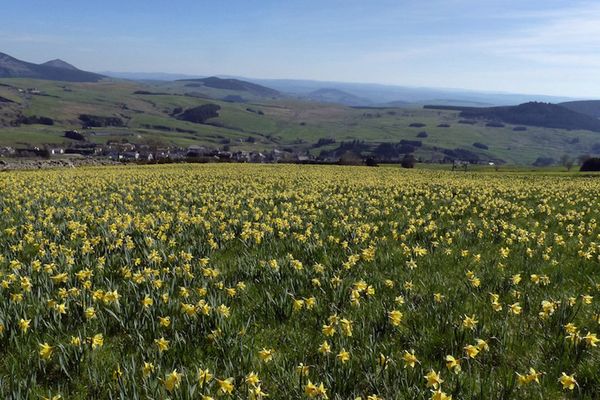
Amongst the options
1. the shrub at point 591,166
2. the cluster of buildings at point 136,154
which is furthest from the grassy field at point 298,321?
the shrub at point 591,166

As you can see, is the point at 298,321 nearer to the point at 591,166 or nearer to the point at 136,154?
the point at 591,166

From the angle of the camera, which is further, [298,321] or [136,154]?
[136,154]

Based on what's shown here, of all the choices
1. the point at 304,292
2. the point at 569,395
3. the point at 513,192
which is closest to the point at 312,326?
the point at 304,292

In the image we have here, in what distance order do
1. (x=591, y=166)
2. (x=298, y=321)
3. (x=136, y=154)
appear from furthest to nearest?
(x=136, y=154) → (x=591, y=166) → (x=298, y=321)

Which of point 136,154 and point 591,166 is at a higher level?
point 591,166

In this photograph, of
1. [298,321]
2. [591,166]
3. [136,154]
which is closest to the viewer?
[298,321]

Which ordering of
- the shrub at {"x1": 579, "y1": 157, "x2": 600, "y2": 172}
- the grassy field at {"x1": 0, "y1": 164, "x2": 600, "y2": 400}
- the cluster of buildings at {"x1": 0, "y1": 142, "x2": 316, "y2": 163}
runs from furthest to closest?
the cluster of buildings at {"x1": 0, "y1": 142, "x2": 316, "y2": 163} < the shrub at {"x1": 579, "y1": 157, "x2": 600, "y2": 172} < the grassy field at {"x1": 0, "y1": 164, "x2": 600, "y2": 400}

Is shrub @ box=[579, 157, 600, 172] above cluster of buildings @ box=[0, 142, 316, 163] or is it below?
above

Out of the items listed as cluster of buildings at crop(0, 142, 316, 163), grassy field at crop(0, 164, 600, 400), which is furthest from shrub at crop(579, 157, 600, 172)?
grassy field at crop(0, 164, 600, 400)

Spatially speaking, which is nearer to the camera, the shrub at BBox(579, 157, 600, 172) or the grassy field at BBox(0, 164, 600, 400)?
the grassy field at BBox(0, 164, 600, 400)

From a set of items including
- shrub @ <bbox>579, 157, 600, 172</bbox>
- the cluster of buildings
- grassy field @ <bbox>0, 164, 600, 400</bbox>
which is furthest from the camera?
the cluster of buildings

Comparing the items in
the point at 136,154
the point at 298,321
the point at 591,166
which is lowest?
the point at 136,154

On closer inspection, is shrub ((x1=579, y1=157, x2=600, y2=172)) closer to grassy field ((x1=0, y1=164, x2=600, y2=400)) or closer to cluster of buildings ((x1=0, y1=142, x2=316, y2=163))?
cluster of buildings ((x1=0, y1=142, x2=316, y2=163))

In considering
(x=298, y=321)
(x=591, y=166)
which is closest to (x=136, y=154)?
(x=591, y=166)
